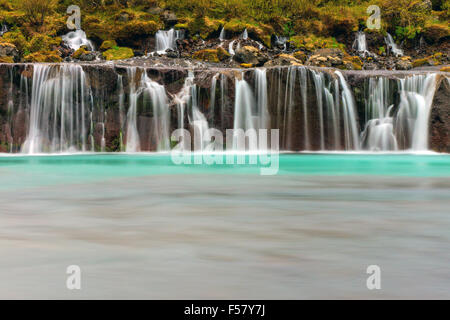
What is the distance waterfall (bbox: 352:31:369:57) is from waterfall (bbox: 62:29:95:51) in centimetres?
1397

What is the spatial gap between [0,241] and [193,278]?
77.3 inches

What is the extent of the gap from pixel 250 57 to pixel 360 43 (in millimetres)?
9128

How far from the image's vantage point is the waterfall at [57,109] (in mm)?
17500

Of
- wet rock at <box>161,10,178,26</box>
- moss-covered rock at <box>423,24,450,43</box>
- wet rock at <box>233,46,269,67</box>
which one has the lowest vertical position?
wet rock at <box>233,46,269,67</box>

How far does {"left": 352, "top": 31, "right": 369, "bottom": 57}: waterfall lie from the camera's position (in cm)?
2795

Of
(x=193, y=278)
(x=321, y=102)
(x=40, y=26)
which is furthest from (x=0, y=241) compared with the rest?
(x=40, y=26)

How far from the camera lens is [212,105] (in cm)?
1825

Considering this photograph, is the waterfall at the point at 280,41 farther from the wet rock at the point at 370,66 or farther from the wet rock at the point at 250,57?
the wet rock at the point at 250,57

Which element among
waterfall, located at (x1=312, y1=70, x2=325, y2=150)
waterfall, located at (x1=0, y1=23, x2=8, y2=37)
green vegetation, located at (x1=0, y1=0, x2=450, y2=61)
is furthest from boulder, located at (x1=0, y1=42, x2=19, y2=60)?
waterfall, located at (x1=312, y1=70, x2=325, y2=150)

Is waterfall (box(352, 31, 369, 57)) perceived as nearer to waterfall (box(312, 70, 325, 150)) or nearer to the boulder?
waterfall (box(312, 70, 325, 150))

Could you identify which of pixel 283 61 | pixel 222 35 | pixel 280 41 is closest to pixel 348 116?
pixel 283 61

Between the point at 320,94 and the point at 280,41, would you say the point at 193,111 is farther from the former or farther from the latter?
the point at 280,41

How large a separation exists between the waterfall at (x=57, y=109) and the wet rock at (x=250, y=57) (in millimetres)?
7226

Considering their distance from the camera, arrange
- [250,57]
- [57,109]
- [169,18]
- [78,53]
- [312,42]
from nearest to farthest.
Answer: [57,109], [250,57], [78,53], [312,42], [169,18]
